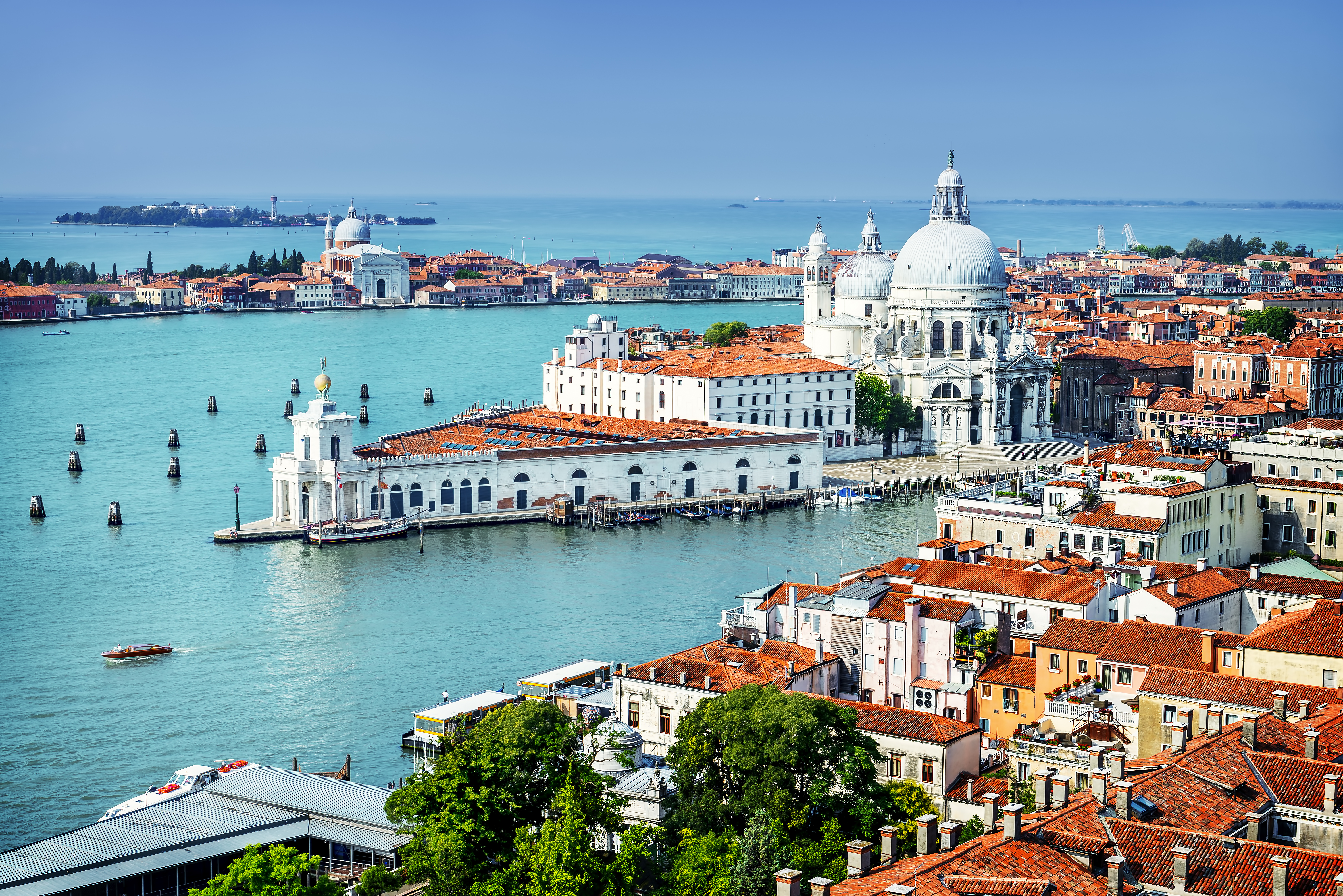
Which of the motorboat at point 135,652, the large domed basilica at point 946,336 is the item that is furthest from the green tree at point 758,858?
the large domed basilica at point 946,336

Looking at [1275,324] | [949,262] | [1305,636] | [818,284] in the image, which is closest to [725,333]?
[818,284]

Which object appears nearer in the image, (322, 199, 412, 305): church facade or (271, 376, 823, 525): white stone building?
(271, 376, 823, 525): white stone building

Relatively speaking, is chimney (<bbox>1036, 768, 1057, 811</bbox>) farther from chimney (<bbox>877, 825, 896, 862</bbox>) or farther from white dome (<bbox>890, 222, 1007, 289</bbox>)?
white dome (<bbox>890, 222, 1007, 289</bbox>)

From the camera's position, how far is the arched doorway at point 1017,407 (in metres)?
41.3

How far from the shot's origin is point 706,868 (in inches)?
440

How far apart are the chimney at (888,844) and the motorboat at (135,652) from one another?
12.6 metres

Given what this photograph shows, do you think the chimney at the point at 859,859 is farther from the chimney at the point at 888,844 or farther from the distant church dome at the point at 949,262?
the distant church dome at the point at 949,262

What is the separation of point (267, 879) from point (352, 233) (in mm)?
97422

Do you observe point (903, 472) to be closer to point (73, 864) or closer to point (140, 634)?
point (140, 634)

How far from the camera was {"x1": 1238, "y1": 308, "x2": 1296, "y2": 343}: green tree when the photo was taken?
51.6m

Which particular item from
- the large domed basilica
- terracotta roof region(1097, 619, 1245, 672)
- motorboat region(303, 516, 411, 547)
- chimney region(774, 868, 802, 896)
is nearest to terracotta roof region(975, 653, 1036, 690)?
terracotta roof region(1097, 619, 1245, 672)

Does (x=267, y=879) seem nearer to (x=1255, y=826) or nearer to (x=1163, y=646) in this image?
(x=1255, y=826)

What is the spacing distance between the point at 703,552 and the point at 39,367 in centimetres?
3793

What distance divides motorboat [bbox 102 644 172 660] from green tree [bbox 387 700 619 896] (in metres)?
9.55
